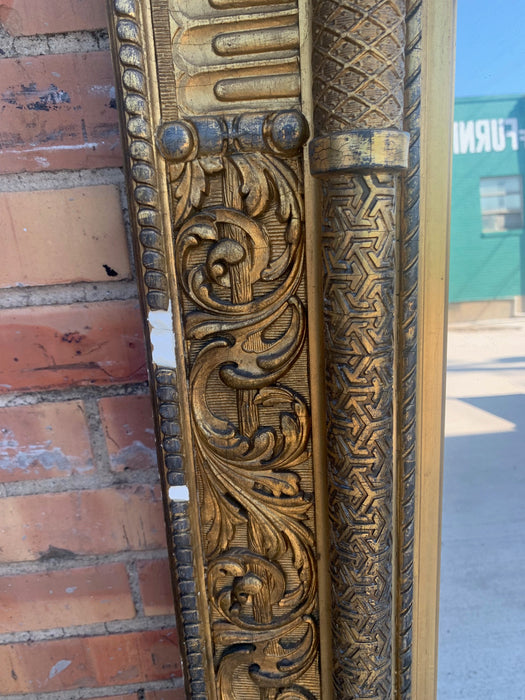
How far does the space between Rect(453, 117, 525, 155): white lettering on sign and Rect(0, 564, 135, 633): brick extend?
2548 millimetres

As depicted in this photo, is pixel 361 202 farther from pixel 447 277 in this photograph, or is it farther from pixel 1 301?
pixel 1 301

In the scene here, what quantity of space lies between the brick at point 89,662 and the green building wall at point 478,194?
2.17 m

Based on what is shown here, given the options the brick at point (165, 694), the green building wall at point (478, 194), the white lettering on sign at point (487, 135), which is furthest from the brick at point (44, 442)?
the white lettering on sign at point (487, 135)

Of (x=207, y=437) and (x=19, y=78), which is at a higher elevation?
(x=19, y=78)

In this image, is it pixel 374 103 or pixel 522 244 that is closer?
pixel 374 103

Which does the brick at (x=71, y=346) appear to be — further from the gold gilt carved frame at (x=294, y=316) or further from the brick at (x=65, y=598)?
the brick at (x=65, y=598)

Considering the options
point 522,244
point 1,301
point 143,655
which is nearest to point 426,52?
point 1,301

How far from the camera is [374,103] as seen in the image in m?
0.23

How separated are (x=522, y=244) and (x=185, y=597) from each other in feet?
10.2

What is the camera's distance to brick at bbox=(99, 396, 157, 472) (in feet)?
1.12

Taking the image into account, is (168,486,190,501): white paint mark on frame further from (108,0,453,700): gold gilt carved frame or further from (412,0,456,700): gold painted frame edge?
(412,0,456,700): gold painted frame edge

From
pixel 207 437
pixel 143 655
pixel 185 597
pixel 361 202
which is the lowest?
pixel 143 655

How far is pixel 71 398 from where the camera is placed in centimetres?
34

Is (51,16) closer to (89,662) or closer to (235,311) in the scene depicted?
(235,311)
